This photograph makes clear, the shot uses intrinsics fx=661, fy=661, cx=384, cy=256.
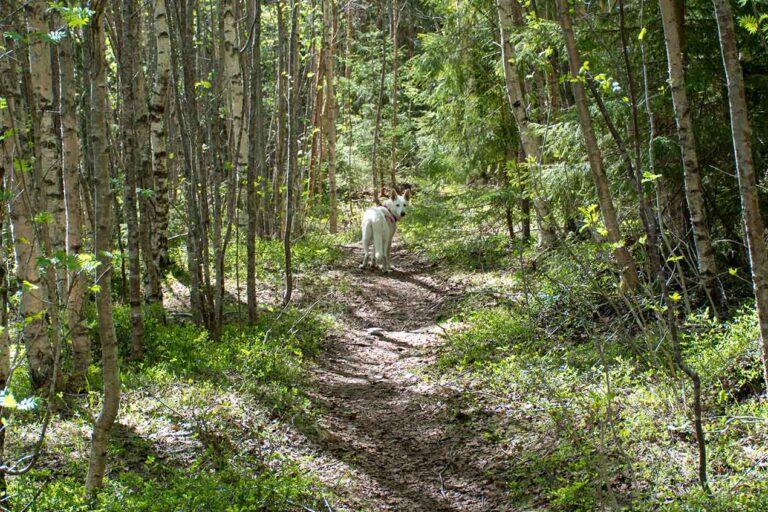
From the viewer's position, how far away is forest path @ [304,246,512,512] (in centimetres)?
543

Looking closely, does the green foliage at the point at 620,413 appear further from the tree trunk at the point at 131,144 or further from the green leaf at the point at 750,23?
the tree trunk at the point at 131,144

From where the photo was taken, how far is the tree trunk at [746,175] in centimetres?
399

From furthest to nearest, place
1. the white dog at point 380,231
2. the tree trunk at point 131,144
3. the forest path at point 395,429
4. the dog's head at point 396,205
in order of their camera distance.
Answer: the dog's head at point 396,205, the white dog at point 380,231, the tree trunk at point 131,144, the forest path at point 395,429

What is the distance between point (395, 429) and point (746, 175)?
4.08 m

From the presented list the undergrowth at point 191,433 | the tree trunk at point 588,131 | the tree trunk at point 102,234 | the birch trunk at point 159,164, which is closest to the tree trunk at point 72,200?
the tree trunk at point 102,234

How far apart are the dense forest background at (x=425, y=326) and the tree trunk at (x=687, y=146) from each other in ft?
0.08

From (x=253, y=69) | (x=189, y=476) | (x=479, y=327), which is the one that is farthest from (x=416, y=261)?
(x=189, y=476)

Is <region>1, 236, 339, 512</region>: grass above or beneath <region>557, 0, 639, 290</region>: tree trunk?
beneath

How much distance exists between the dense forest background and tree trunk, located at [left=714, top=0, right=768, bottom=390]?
1 centimetres

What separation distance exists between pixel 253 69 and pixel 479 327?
4462 millimetres

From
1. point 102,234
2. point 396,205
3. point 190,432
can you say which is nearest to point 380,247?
point 396,205

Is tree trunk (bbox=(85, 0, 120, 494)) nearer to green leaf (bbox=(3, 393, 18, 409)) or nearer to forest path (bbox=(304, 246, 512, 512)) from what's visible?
green leaf (bbox=(3, 393, 18, 409))

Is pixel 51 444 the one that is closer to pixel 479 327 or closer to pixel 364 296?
pixel 479 327

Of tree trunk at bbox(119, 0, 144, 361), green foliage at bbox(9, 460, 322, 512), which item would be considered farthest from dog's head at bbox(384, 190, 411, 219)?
green foliage at bbox(9, 460, 322, 512)
